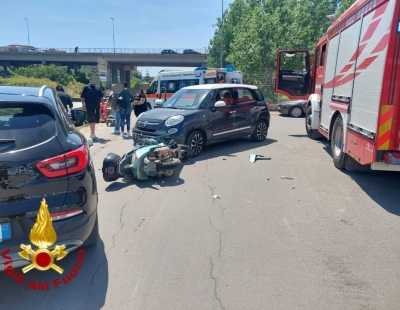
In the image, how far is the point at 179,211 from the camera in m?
4.73

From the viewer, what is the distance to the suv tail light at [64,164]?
264 centimetres

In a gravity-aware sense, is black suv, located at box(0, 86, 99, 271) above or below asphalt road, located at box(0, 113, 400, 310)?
above

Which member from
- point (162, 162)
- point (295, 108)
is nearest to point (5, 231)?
point (162, 162)

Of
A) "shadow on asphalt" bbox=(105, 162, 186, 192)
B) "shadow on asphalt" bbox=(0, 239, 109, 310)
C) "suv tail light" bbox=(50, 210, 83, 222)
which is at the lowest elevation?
"shadow on asphalt" bbox=(105, 162, 186, 192)

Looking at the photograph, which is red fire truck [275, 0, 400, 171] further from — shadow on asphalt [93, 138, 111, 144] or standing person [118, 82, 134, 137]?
shadow on asphalt [93, 138, 111, 144]

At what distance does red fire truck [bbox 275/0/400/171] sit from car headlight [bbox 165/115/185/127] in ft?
11.2

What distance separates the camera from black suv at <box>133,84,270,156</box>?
7.68m

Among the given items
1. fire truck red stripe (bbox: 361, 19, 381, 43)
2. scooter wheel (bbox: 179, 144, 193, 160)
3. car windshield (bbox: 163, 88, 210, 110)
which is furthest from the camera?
car windshield (bbox: 163, 88, 210, 110)

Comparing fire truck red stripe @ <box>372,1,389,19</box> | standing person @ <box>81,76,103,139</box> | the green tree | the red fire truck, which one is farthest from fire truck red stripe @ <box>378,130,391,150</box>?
the green tree

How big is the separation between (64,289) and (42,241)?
58 cm

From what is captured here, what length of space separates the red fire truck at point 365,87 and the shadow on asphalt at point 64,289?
159 inches

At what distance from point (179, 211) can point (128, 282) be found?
70.0 inches

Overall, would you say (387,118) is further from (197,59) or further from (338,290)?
(197,59)

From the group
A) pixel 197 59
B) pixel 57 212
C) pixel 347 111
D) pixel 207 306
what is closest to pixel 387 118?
pixel 347 111
